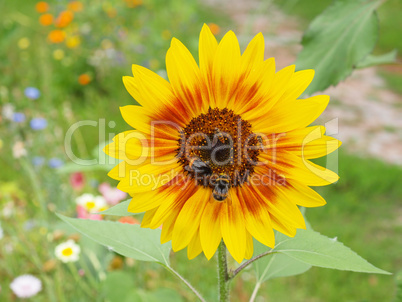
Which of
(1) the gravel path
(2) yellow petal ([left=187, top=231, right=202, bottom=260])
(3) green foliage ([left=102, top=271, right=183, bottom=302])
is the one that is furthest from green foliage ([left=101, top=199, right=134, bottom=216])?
(1) the gravel path

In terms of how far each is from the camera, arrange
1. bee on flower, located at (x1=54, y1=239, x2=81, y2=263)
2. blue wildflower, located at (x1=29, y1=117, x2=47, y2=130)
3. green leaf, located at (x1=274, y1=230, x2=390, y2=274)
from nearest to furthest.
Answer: green leaf, located at (x1=274, y1=230, x2=390, y2=274)
bee on flower, located at (x1=54, y1=239, x2=81, y2=263)
blue wildflower, located at (x1=29, y1=117, x2=47, y2=130)

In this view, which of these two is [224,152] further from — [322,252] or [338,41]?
[338,41]

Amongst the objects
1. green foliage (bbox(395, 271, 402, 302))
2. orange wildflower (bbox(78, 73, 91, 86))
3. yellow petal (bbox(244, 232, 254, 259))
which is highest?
orange wildflower (bbox(78, 73, 91, 86))

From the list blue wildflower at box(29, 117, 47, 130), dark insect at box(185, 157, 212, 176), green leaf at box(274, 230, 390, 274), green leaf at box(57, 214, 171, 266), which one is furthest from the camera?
blue wildflower at box(29, 117, 47, 130)

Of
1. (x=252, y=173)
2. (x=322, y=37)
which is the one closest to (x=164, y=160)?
(x=252, y=173)

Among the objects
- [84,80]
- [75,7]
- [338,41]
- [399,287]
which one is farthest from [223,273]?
[75,7]

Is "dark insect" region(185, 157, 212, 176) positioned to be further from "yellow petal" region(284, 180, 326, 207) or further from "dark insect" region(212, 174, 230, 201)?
"yellow petal" region(284, 180, 326, 207)

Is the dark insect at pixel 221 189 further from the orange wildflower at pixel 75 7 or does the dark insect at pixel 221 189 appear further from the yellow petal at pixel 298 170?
the orange wildflower at pixel 75 7

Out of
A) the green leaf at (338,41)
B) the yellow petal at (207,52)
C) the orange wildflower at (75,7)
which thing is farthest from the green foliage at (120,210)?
the orange wildflower at (75,7)
